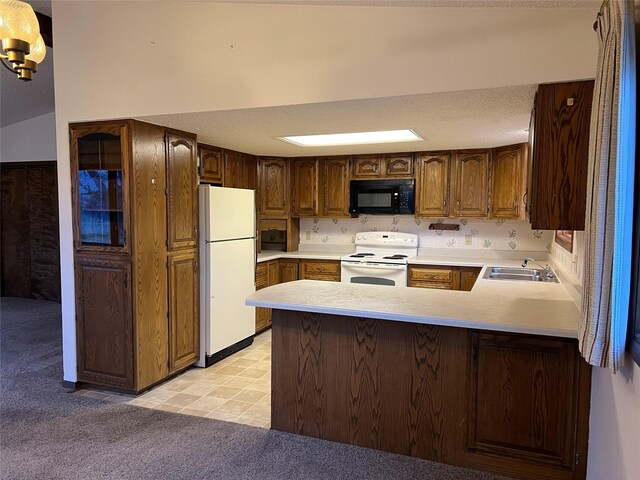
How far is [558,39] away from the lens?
2.06 metres

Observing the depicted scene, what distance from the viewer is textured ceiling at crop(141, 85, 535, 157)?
8.05 feet

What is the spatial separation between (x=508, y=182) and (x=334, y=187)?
192cm

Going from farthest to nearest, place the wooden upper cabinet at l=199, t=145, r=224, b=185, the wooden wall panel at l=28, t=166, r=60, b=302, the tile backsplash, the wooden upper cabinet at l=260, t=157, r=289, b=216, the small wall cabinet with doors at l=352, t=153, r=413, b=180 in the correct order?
the wooden wall panel at l=28, t=166, r=60, b=302
the wooden upper cabinet at l=260, t=157, r=289, b=216
the small wall cabinet with doors at l=352, t=153, r=413, b=180
the tile backsplash
the wooden upper cabinet at l=199, t=145, r=224, b=185

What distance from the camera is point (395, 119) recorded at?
115 inches

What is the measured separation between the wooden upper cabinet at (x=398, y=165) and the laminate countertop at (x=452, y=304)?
2.06 m

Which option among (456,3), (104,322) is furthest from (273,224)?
(456,3)

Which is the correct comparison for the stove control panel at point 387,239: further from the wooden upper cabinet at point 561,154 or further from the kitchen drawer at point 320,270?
the wooden upper cabinet at point 561,154

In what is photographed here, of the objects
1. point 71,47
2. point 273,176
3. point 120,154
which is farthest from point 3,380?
point 273,176

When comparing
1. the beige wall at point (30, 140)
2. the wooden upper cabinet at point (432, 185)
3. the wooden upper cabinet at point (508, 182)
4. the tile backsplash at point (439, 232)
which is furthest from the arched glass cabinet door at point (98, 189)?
the beige wall at point (30, 140)

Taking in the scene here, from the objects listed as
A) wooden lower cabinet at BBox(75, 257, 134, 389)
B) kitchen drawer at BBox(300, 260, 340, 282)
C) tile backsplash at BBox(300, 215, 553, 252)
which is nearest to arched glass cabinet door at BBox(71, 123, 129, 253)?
wooden lower cabinet at BBox(75, 257, 134, 389)

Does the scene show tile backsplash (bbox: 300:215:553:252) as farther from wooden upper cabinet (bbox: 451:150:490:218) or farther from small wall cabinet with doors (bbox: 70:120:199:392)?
small wall cabinet with doors (bbox: 70:120:199:392)

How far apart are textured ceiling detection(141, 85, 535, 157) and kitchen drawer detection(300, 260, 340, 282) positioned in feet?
4.96

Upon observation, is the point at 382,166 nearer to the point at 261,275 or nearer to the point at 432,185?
the point at 432,185

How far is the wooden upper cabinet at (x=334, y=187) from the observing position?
5117mm
